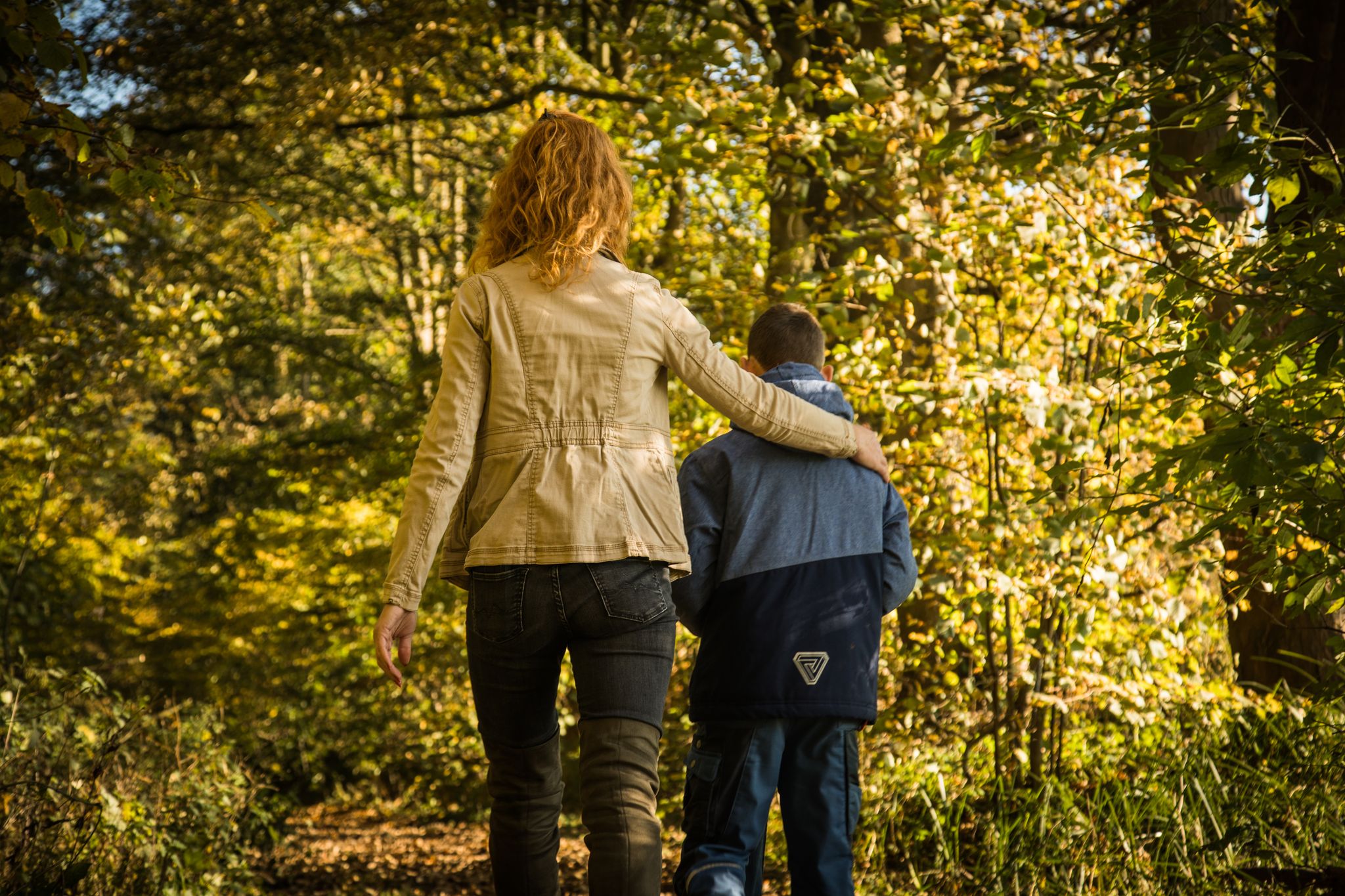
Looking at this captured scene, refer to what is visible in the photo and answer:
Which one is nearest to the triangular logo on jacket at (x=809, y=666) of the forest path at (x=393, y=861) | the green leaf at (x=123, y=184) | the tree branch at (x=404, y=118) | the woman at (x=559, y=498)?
the woman at (x=559, y=498)

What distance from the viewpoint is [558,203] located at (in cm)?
229

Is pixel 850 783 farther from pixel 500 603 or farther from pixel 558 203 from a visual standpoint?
pixel 558 203

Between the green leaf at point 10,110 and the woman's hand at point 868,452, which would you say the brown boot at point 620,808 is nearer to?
the woman's hand at point 868,452

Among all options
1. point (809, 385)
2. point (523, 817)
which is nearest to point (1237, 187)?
point (809, 385)

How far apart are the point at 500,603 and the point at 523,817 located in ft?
1.46

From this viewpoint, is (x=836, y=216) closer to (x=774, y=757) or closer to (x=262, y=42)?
(x=774, y=757)

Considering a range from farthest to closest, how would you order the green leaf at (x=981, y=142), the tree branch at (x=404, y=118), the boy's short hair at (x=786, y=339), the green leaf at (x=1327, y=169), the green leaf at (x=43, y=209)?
the tree branch at (x=404, y=118)
the green leaf at (x=981, y=142)
the boy's short hair at (x=786, y=339)
the green leaf at (x=43, y=209)
the green leaf at (x=1327, y=169)

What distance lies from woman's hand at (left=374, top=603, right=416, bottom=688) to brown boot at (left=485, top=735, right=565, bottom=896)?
0.84 feet

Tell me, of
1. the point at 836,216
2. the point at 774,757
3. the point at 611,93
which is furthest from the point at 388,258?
the point at 774,757

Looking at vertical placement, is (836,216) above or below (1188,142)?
below

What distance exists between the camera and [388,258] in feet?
41.8

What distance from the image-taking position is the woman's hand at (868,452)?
2.63 meters

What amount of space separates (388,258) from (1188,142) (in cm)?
929

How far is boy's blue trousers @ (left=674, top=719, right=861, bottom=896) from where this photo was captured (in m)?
2.55
